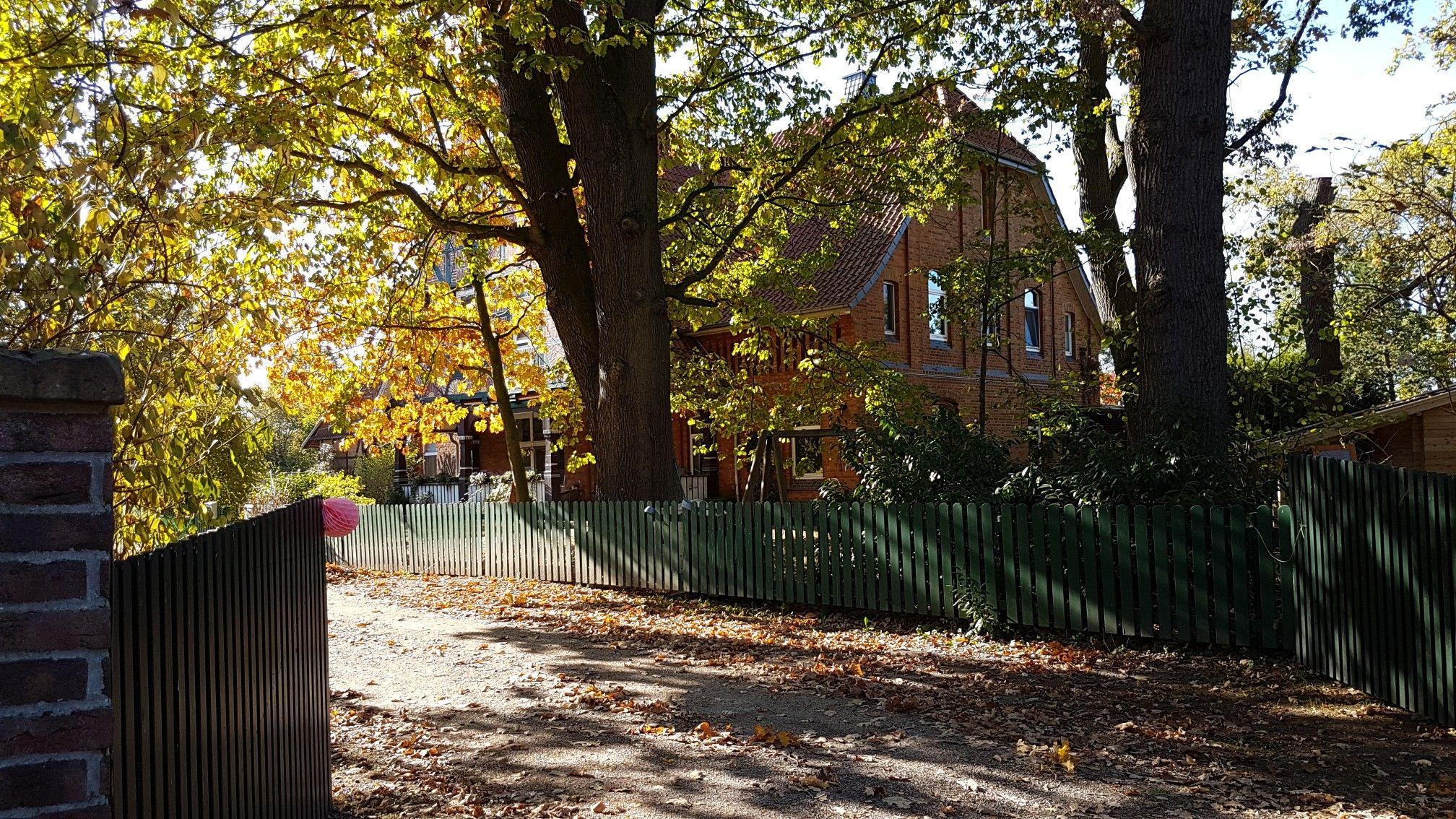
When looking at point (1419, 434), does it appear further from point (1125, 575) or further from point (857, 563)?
point (857, 563)

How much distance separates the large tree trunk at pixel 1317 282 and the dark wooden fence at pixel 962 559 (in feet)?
16.9

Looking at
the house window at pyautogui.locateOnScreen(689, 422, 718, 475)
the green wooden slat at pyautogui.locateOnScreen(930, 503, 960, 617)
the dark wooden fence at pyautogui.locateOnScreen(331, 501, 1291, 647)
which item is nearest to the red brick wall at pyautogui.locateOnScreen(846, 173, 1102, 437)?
the house window at pyautogui.locateOnScreen(689, 422, 718, 475)

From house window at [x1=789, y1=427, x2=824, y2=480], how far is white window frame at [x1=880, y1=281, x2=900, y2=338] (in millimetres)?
3242

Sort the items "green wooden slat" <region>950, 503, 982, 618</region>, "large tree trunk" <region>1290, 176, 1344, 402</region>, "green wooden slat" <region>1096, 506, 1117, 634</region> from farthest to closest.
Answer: "large tree trunk" <region>1290, 176, 1344, 402</region> → "green wooden slat" <region>950, 503, 982, 618</region> → "green wooden slat" <region>1096, 506, 1117, 634</region>

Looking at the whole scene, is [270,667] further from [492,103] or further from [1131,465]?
[492,103]

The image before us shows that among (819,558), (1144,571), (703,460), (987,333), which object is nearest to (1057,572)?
(1144,571)

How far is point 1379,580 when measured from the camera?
7.38m

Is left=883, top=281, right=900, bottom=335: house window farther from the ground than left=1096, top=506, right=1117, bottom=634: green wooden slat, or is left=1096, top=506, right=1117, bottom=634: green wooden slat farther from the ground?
left=883, top=281, right=900, bottom=335: house window

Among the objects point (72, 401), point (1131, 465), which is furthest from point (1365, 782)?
point (72, 401)

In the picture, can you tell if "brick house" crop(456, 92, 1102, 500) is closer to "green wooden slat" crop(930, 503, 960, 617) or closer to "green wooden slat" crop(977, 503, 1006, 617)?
"green wooden slat" crop(930, 503, 960, 617)

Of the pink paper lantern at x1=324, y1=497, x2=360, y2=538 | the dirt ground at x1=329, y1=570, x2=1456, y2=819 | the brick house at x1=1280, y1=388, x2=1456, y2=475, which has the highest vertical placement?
the brick house at x1=1280, y1=388, x2=1456, y2=475

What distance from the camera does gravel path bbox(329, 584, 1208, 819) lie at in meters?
5.72

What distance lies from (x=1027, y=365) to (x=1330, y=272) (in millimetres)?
13383

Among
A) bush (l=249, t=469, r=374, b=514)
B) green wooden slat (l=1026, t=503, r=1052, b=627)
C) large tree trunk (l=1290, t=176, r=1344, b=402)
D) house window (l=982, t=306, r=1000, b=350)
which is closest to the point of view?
green wooden slat (l=1026, t=503, r=1052, b=627)
